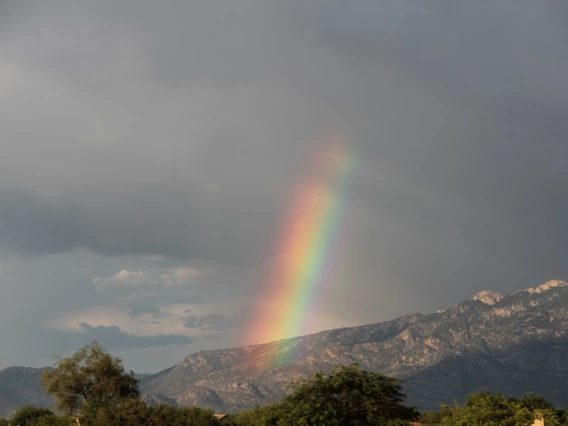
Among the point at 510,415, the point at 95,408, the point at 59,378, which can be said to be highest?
the point at 59,378

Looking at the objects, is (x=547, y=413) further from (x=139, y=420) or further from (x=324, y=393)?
(x=139, y=420)

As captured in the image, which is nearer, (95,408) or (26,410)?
(95,408)

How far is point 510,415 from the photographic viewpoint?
94.8 metres

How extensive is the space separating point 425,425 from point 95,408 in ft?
212

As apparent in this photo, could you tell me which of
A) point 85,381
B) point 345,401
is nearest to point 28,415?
point 85,381

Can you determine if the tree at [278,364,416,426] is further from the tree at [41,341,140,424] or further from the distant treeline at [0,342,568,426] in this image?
the tree at [41,341,140,424]

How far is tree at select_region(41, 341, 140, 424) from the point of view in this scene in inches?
5773

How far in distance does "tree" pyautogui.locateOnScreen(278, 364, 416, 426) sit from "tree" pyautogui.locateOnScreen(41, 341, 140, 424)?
65.0 meters

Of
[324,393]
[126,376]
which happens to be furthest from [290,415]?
[126,376]

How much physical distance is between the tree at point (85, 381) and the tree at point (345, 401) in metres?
65.0

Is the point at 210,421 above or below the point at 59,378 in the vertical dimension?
below

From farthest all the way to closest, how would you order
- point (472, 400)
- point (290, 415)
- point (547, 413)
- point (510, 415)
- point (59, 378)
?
point (59, 378)
point (547, 413)
point (472, 400)
point (510, 415)
point (290, 415)

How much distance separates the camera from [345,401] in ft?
289

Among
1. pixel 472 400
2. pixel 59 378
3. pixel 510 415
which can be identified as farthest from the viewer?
pixel 59 378
